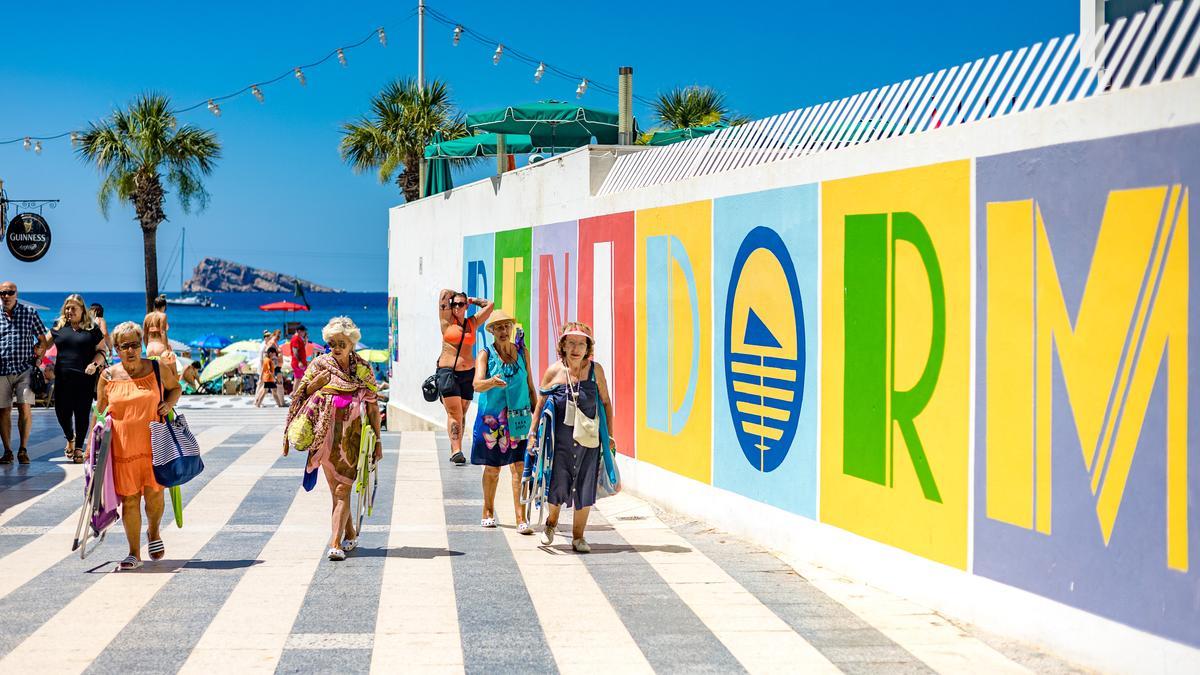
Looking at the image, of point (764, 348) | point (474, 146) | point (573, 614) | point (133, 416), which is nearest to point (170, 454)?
point (133, 416)

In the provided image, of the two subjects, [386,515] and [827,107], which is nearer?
[827,107]

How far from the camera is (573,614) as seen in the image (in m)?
7.33

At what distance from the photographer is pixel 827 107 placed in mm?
9211

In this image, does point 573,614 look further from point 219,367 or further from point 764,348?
point 219,367

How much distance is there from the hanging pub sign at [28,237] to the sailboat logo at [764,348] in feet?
69.3

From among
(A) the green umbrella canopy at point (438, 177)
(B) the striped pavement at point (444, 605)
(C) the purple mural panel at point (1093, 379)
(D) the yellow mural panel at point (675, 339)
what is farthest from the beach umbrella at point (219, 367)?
(C) the purple mural panel at point (1093, 379)

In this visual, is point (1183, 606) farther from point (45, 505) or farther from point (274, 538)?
point (45, 505)

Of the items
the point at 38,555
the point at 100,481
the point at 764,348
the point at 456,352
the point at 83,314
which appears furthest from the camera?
the point at 83,314

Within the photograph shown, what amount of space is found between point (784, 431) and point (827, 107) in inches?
89.0

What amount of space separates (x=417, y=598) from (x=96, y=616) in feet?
5.65

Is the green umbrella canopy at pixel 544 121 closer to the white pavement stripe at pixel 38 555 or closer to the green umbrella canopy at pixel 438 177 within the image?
the green umbrella canopy at pixel 438 177

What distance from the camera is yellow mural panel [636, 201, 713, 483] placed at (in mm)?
10812

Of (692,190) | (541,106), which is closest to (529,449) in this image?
(692,190)

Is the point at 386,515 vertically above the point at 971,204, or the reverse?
the point at 971,204
